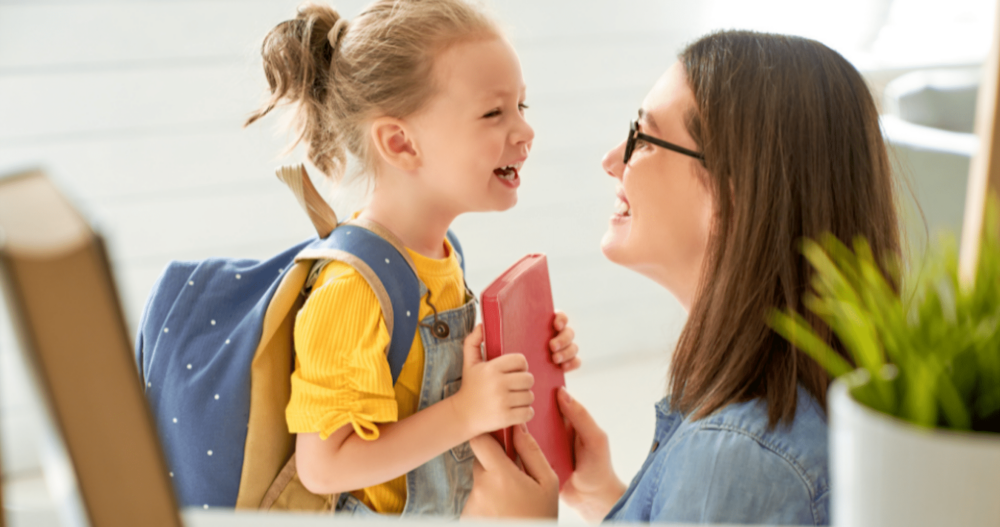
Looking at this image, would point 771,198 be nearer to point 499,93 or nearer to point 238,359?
point 499,93

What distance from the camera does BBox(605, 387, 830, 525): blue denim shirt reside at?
0.78 meters

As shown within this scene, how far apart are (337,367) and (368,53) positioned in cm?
53

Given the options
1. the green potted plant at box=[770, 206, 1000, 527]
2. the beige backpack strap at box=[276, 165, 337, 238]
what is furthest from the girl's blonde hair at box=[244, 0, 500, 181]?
the green potted plant at box=[770, 206, 1000, 527]

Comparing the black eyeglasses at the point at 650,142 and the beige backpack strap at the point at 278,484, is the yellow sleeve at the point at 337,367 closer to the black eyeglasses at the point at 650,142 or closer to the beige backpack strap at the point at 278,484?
the beige backpack strap at the point at 278,484

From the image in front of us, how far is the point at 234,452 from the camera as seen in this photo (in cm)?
109

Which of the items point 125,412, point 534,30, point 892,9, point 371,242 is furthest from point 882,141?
point 892,9

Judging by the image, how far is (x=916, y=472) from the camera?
31 centimetres

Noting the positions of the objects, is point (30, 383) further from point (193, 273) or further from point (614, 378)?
point (614, 378)

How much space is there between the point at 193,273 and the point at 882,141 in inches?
39.0

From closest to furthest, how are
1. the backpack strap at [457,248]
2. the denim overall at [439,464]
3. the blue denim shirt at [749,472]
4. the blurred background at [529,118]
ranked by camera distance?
the blue denim shirt at [749,472], the denim overall at [439,464], the backpack strap at [457,248], the blurred background at [529,118]

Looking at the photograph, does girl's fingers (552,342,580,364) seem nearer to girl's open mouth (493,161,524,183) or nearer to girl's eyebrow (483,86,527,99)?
girl's open mouth (493,161,524,183)

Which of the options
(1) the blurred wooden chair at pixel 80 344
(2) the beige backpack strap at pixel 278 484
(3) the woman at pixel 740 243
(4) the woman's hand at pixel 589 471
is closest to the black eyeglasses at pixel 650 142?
(3) the woman at pixel 740 243

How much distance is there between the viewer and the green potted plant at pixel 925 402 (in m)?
0.31

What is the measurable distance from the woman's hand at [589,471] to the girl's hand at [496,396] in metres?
0.22
